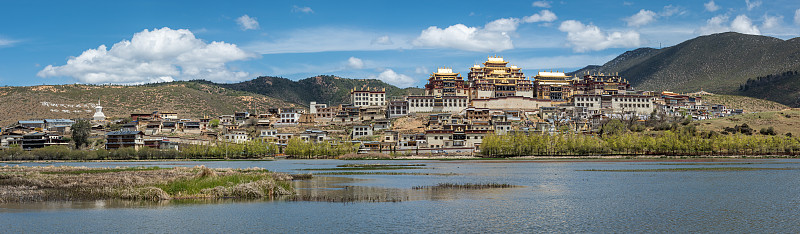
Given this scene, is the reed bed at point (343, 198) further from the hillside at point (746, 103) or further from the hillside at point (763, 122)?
the hillside at point (746, 103)

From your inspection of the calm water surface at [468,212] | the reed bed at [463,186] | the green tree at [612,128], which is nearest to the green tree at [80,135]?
the green tree at [612,128]

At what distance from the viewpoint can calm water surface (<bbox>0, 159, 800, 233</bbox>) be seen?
3284 centimetres

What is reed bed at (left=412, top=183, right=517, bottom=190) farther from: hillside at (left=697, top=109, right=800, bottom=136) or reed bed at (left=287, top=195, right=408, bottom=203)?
hillside at (left=697, top=109, right=800, bottom=136)

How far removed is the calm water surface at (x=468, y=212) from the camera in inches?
1293

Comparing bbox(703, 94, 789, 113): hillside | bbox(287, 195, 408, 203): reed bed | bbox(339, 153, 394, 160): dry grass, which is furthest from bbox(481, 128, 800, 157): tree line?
bbox(287, 195, 408, 203): reed bed

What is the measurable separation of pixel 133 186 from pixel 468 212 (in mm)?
22047

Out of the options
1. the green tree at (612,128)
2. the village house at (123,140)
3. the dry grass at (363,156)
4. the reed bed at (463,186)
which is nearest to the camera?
the reed bed at (463,186)

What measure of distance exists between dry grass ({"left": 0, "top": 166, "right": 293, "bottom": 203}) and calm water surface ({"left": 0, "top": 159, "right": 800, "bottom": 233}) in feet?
7.73

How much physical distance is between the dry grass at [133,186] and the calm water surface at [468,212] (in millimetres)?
2357

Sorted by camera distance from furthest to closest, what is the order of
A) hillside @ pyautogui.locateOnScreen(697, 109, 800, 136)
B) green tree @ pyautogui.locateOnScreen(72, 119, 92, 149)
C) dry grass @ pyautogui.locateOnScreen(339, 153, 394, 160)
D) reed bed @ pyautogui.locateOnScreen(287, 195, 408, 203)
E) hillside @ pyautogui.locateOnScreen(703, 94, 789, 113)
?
hillside @ pyautogui.locateOnScreen(703, 94, 789, 113) < green tree @ pyautogui.locateOnScreen(72, 119, 92, 149) < hillside @ pyautogui.locateOnScreen(697, 109, 800, 136) < dry grass @ pyautogui.locateOnScreen(339, 153, 394, 160) < reed bed @ pyautogui.locateOnScreen(287, 195, 408, 203)

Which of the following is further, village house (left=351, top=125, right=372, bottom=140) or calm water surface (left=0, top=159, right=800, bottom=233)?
village house (left=351, top=125, right=372, bottom=140)

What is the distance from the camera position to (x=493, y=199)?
45.0 metres

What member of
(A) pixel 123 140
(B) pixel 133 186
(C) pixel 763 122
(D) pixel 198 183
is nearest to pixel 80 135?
(A) pixel 123 140

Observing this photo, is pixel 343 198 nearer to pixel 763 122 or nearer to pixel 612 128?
pixel 612 128
